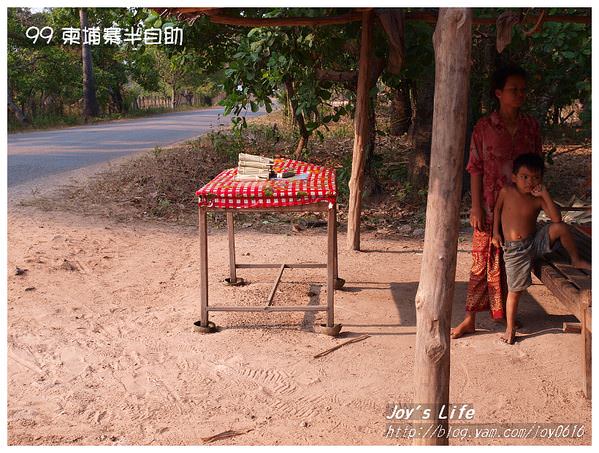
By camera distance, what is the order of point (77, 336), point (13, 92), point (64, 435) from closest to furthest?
1. point (64, 435)
2. point (77, 336)
3. point (13, 92)

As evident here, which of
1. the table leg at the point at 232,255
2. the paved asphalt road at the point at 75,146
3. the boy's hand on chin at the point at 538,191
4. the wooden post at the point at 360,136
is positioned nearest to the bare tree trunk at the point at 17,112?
the paved asphalt road at the point at 75,146

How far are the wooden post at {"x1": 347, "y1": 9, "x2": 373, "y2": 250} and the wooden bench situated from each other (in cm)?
235

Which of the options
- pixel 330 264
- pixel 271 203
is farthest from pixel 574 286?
pixel 271 203

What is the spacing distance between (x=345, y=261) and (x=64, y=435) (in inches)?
135

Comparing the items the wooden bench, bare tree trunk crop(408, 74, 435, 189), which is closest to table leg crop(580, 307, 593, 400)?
the wooden bench

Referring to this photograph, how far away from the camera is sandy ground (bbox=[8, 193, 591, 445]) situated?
3301mm

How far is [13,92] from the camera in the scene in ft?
80.2

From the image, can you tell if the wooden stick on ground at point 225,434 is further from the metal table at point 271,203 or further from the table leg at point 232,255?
the table leg at point 232,255

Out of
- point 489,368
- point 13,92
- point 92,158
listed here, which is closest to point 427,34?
point 489,368

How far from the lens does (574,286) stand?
362 centimetres

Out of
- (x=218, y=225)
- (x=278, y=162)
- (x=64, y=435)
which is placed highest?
(x=278, y=162)

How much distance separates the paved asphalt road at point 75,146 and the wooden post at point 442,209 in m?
8.20
